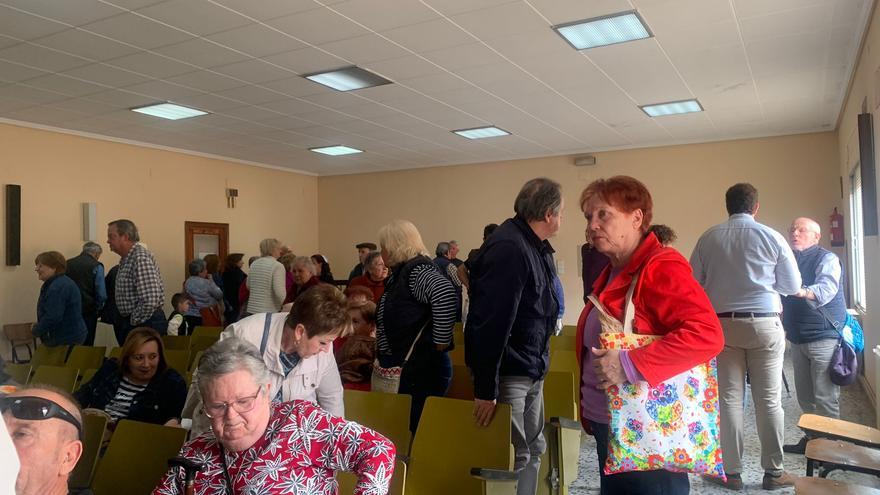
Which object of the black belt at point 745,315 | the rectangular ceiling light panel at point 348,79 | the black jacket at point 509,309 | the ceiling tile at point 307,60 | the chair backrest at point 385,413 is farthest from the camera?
the rectangular ceiling light panel at point 348,79

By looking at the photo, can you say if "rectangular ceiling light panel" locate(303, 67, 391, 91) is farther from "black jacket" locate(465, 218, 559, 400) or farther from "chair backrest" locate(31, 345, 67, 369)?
"black jacket" locate(465, 218, 559, 400)

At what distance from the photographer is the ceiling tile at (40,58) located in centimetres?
487

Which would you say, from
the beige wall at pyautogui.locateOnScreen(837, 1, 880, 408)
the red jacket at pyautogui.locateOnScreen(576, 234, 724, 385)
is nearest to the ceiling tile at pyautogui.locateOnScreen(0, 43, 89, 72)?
the red jacket at pyautogui.locateOnScreen(576, 234, 724, 385)

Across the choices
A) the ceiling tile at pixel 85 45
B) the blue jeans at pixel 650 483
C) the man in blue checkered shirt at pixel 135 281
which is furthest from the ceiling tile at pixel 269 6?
the blue jeans at pixel 650 483

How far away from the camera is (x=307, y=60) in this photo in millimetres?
5207

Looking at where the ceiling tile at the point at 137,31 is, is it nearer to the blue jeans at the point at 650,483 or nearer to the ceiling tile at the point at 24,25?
the ceiling tile at the point at 24,25

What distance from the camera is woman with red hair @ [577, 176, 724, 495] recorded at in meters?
1.56

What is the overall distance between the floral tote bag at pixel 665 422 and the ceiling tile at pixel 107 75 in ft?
17.1

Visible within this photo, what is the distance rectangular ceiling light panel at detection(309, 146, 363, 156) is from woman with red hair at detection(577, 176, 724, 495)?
25.2 feet

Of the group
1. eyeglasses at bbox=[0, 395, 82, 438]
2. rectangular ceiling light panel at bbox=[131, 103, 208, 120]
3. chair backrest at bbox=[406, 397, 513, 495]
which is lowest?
chair backrest at bbox=[406, 397, 513, 495]

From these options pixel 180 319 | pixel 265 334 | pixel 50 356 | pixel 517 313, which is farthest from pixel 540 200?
pixel 180 319

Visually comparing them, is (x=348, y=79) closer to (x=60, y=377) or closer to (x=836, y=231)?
(x=60, y=377)

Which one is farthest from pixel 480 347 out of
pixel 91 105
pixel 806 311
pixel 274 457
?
pixel 91 105

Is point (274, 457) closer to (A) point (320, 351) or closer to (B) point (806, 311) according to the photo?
(A) point (320, 351)
